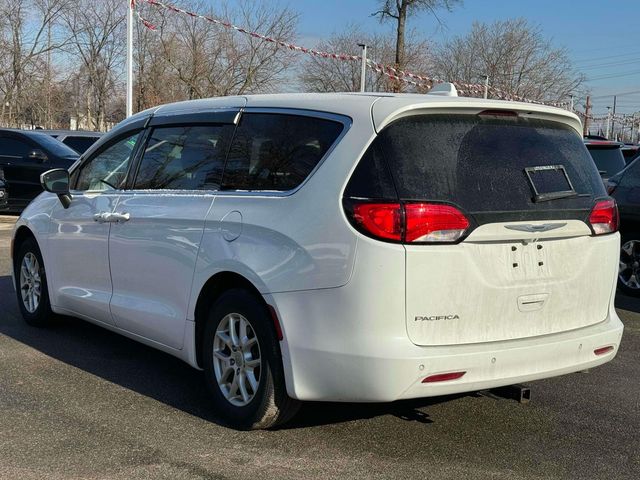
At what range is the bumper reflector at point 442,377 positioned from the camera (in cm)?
329

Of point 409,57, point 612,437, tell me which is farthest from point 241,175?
point 409,57

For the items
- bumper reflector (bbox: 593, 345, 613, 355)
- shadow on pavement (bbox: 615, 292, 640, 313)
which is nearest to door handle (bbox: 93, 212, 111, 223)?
bumper reflector (bbox: 593, 345, 613, 355)

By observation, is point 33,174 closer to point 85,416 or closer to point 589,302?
point 85,416

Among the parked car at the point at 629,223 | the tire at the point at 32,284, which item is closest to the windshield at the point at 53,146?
the tire at the point at 32,284

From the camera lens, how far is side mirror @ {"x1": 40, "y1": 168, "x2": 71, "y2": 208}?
531 centimetres

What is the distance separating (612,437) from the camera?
12.9 feet

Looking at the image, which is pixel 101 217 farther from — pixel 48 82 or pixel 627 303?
pixel 48 82

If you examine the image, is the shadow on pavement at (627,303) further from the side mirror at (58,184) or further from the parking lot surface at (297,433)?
the side mirror at (58,184)

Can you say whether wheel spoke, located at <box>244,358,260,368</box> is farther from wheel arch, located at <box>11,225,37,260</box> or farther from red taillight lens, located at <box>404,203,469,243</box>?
wheel arch, located at <box>11,225,37,260</box>

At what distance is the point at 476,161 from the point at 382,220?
1.96ft

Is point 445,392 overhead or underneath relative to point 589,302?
underneath

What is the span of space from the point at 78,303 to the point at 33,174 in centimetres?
854

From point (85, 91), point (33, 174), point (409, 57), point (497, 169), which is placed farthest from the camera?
point (85, 91)

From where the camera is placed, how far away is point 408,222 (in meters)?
3.26
